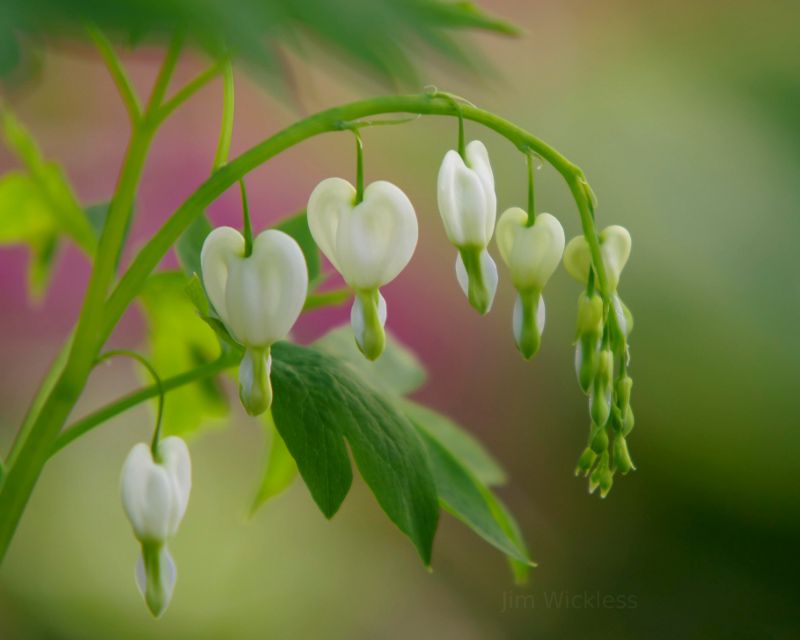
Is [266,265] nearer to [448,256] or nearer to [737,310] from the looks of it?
[448,256]

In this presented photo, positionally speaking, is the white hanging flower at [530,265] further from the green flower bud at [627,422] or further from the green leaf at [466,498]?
the green leaf at [466,498]

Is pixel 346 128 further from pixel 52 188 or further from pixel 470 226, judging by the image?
pixel 52 188

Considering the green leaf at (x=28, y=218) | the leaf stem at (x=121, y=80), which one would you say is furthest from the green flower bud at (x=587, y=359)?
the green leaf at (x=28, y=218)

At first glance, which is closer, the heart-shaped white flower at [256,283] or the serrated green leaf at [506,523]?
the heart-shaped white flower at [256,283]

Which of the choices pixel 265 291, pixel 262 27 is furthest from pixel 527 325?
pixel 262 27

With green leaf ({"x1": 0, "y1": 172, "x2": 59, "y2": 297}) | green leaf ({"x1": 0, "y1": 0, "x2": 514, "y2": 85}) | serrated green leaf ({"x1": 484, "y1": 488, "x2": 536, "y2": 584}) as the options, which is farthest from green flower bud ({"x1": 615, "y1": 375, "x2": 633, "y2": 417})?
green leaf ({"x1": 0, "y1": 172, "x2": 59, "y2": 297})

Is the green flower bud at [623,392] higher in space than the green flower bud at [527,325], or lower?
lower

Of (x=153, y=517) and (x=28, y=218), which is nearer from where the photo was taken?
(x=153, y=517)
